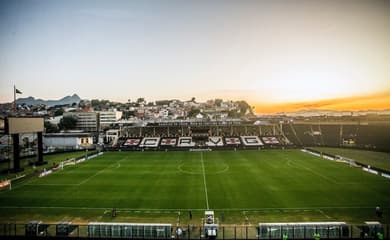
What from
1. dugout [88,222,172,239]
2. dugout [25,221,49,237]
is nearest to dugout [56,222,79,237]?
dugout [25,221,49,237]

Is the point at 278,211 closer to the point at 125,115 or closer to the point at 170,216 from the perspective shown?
the point at 170,216

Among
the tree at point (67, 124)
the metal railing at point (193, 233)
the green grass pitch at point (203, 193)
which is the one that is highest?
the tree at point (67, 124)

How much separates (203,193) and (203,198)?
4.41 feet

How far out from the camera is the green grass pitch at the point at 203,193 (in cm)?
1819

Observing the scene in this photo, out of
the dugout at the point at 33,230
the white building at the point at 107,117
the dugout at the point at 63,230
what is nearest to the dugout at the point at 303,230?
the dugout at the point at 63,230

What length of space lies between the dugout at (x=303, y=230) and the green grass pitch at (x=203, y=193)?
3.24 metres

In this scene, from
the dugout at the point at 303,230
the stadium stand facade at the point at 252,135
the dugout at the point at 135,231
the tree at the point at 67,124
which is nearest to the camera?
the dugout at the point at 303,230

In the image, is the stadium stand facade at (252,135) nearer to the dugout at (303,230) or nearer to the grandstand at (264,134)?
the grandstand at (264,134)

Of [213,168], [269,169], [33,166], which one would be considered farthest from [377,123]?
[33,166]

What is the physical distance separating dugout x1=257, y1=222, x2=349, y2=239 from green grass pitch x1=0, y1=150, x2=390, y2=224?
3245mm

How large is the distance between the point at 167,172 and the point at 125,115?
10866cm

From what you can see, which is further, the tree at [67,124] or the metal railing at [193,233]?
the tree at [67,124]

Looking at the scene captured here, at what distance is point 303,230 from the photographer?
1368cm

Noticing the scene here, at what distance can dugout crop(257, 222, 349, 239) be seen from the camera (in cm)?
1356
